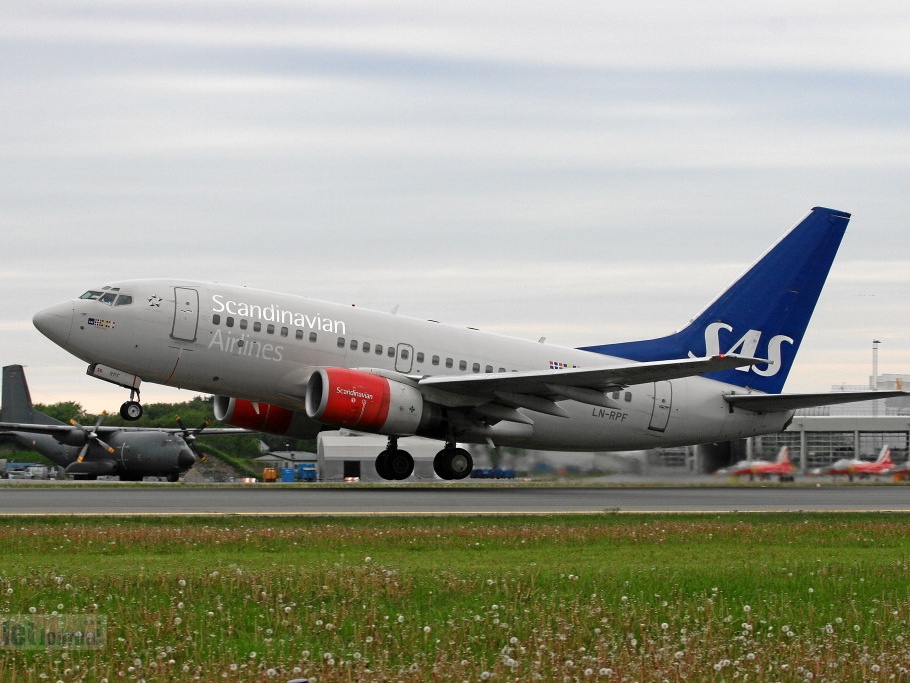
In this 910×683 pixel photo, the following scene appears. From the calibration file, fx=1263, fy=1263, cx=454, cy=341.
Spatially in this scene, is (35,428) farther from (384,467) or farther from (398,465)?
(398,465)

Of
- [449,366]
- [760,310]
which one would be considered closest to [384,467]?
[449,366]

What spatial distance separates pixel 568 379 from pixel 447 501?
6.91 m

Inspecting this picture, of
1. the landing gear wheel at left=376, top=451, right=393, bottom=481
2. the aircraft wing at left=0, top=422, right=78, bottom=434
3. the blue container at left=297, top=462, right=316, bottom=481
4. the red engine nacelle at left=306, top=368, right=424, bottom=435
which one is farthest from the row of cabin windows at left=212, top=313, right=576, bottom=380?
the blue container at left=297, top=462, right=316, bottom=481

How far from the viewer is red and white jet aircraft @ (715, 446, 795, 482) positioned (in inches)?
1417

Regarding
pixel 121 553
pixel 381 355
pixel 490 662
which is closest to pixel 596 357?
pixel 381 355

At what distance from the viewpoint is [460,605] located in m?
10.7

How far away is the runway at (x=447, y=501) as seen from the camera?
23125 mm

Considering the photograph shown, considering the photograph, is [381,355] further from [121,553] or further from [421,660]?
[421,660]

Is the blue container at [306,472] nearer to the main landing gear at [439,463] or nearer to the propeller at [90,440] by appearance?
the propeller at [90,440]

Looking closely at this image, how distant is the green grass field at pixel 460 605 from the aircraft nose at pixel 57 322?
15223mm

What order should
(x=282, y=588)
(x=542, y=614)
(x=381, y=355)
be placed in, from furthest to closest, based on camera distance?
(x=381, y=355), (x=282, y=588), (x=542, y=614)

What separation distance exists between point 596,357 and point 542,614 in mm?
27375

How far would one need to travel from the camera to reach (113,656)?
28.3ft

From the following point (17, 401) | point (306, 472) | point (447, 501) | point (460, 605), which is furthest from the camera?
point (306, 472)
